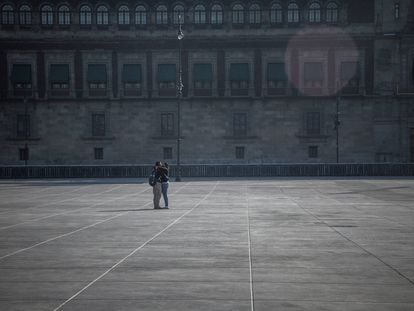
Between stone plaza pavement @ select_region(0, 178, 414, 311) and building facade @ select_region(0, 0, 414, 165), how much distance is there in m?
28.7

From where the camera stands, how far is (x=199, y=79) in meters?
48.8

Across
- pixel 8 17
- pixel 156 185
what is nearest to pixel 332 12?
pixel 8 17

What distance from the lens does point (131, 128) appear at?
4881 centimetres

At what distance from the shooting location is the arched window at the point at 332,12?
48875 millimetres

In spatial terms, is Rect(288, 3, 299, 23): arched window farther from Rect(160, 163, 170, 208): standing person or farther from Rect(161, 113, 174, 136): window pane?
Rect(160, 163, 170, 208): standing person

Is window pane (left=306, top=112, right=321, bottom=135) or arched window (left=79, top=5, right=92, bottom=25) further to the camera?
arched window (left=79, top=5, right=92, bottom=25)

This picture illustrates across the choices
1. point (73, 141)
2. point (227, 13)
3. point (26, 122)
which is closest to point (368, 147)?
point (227, 13)

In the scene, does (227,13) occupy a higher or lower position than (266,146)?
higher

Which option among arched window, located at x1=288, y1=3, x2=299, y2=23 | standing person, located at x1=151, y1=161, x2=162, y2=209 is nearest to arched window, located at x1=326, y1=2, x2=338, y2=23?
arched window, located at x1=288, y1=3, x2=299, y2=23

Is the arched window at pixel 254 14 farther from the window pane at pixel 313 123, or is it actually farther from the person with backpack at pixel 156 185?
the person with backpack at pixel 156 185


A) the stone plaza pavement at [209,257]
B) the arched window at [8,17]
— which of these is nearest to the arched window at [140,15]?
the arched window at [8,17]

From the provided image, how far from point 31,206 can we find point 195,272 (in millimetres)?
13041

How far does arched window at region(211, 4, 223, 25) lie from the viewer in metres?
49.2

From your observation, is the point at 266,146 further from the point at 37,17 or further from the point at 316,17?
the point at 37,17
